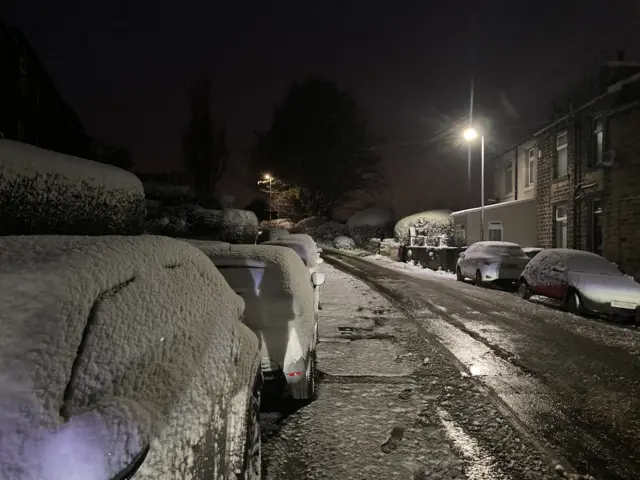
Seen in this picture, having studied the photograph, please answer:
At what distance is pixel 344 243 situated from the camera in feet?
141

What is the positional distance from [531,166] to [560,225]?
5.31 metres

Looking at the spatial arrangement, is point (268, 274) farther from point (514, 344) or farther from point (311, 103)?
point (311, 103)

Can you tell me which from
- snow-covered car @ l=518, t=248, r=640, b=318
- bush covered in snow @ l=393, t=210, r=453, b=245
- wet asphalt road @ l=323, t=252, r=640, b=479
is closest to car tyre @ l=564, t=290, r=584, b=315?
snow-covered car @ l=518, t=248, r=640, b=318

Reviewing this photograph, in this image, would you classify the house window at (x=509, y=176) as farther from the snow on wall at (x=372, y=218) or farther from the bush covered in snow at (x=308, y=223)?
the bush covered in snow at (x=308, y=223)

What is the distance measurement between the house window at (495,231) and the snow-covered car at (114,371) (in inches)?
1002

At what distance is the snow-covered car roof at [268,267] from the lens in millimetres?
4828

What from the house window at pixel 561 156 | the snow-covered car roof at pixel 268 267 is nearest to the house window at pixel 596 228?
the house window at pixel 561 156

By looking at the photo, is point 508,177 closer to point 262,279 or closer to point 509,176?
point 509,176

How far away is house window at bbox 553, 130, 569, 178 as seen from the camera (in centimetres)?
2148

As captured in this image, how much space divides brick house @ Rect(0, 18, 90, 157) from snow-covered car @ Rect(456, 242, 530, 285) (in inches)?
507

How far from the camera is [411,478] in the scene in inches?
140

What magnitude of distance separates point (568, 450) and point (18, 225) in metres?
5.16

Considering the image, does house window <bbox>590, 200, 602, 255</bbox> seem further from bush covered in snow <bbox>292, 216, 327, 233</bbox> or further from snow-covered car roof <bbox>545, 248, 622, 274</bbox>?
bush covered in snow <bbox>292, 216, 327, 233</bbox>

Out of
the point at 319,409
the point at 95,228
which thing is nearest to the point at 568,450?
the point at 319,409
